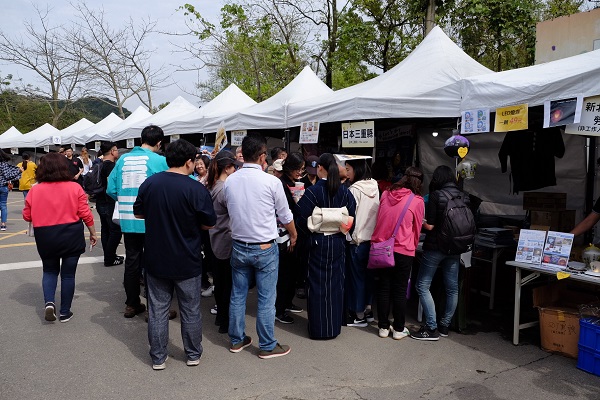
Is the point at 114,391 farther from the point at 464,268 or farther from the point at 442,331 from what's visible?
the point at 464,268

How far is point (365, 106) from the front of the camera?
18.4 feet

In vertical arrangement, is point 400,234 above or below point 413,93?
below

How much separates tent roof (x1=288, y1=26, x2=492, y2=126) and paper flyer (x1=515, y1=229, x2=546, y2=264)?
1398 millimetres

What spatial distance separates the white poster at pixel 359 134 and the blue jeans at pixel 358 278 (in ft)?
5.41

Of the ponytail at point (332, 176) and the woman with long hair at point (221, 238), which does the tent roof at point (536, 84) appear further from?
the woman with long hair at point (221, 238)

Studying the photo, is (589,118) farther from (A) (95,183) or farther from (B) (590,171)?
(A) (95,183)

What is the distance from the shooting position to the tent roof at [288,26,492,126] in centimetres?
485

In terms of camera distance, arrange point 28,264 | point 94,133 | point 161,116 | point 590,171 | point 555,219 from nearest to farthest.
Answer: point 555,219, point 590,171, point 28,264, point 161,116, point 94,133

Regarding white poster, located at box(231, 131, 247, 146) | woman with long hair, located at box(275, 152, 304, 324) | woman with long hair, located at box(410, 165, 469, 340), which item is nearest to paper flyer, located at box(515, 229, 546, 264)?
woman with long hair, located at box(410, 165, 469, 340)

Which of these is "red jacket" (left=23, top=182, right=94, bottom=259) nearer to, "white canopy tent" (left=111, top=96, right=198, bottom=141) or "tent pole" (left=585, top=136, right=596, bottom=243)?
"tent pole" (left=585, top=136, right=596, bottom=243)

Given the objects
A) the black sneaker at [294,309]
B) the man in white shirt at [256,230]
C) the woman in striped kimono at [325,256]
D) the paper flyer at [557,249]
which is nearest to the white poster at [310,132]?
the woman in striped kimono at [325,256]

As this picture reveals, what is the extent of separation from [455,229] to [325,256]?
1.19 meters

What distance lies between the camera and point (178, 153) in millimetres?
3475

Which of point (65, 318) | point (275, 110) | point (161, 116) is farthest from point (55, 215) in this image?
point (161, 116)
